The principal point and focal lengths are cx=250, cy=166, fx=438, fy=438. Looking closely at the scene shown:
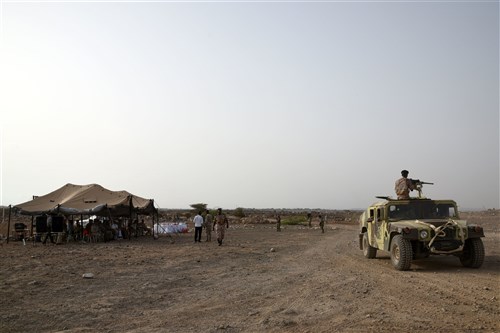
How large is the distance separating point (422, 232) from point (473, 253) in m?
1.45

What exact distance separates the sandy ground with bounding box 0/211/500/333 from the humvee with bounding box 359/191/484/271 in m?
0.44

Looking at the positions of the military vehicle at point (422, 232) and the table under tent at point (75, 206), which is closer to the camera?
the military vehicle at point (422, 232)

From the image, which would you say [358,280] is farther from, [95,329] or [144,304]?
[95,329]

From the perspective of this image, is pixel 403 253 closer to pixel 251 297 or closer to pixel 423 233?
pixel 423 233

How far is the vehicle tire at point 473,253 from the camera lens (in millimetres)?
11023

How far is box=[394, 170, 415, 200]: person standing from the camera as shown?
13.1 meters

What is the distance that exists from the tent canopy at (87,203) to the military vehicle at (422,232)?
15.6 m

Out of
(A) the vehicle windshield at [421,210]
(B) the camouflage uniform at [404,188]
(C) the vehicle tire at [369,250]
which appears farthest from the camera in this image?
(C) the vehicle tire at [369,250]

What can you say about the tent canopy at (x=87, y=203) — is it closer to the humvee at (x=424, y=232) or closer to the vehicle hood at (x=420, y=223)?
the humvee at (x=424, y=232)

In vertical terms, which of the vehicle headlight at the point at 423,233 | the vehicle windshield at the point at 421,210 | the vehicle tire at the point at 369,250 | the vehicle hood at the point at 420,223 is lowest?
the vehicle tire at the point at 369,250

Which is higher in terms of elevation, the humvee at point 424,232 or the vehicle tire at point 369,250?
the humvee at point 424,232

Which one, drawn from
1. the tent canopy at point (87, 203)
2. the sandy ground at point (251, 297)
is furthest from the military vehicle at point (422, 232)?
the tent canopy at point (87, 203)

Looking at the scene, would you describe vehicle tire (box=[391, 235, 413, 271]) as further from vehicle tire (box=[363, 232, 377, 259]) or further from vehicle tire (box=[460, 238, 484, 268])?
vehicle tire (box=[363, 232, 377, 259])

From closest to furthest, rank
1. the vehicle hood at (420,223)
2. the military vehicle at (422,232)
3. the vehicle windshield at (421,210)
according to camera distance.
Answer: the military vehicle at (422,232) → the vehicle hood at (420,223) → the vehicle windshield at (421,210)
